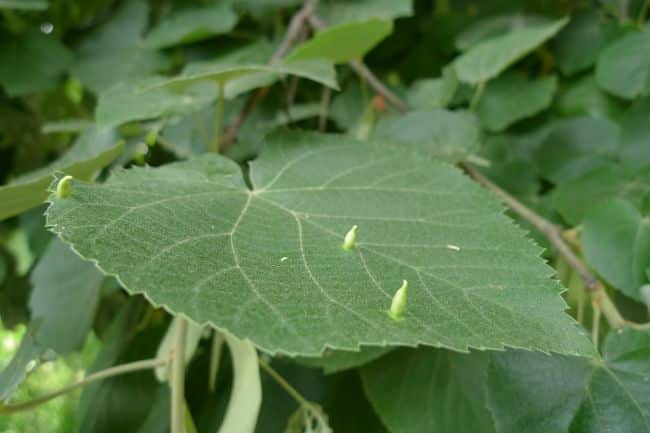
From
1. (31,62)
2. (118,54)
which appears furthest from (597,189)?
(31,62)

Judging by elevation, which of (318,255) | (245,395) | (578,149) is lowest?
(578,149)

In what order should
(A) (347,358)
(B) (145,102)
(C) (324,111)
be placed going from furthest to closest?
(C) (324,111), (B) (145,102), (A) (347,358)

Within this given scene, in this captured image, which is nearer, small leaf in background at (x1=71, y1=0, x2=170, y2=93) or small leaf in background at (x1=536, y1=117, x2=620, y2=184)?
small leaf in background at (x1=536, y1=117, x2=620, y2=184)

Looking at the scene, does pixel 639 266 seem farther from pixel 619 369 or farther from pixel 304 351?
pixel 304 351

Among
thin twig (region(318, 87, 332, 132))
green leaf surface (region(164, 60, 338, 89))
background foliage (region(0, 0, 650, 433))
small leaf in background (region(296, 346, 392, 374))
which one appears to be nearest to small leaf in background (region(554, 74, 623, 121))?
background foliage (region(0, 0, 650, 433))

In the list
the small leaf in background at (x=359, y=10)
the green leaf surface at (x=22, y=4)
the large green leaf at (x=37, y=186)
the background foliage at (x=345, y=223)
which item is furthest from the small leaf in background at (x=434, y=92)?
the green leaf surface at (x=22, y=4)

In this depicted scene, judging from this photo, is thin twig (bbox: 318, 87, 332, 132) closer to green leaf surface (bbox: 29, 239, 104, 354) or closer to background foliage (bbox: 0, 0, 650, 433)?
background foliage (bbox: 0, 0, 650, 433)

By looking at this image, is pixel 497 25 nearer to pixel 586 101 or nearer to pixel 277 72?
pixel 586 101
